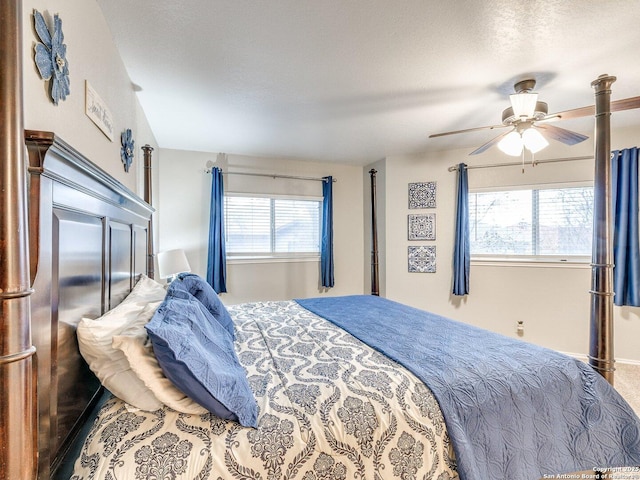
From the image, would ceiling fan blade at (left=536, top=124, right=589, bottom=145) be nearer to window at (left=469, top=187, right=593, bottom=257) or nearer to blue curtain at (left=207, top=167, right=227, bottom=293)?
window at (left=469, top=187, right=593, bottom=257)

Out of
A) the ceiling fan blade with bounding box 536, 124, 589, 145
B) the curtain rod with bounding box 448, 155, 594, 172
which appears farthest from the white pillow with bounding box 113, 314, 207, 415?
the curtain rod with bounding box 448, 155, 594, 172

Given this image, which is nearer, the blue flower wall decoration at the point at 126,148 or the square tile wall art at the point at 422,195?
the blue flower wall decoration at the point at 126,148

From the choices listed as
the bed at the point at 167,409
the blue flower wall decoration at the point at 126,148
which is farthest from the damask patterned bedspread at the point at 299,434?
the blue flower wall decoration at the point at 126,148

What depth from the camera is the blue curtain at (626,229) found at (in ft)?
9.80

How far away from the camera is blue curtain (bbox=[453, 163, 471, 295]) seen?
3760 mm

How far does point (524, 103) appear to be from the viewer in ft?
6.82

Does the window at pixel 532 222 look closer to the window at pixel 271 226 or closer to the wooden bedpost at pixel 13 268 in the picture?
the window at pixel 271 226

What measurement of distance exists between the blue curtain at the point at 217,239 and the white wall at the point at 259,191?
19cm

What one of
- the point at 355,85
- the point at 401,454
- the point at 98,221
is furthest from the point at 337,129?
the point at 401,454

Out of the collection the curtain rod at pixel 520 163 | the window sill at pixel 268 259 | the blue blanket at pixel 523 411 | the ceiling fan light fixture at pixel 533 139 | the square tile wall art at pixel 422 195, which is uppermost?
the curtain rod at pixel 520 163

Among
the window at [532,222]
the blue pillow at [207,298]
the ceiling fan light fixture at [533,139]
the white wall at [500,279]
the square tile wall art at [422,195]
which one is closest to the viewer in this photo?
the blue pillow at [207,298]

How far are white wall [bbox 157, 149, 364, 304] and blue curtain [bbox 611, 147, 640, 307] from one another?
2.92 metres

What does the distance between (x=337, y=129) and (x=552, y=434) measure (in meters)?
2.88

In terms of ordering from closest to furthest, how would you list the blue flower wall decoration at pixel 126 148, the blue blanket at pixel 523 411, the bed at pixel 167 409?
the bed at pixel 167 409 < the blue blanket at pixel 523 411 < the blue flower wall decoration at pixel 126 148
